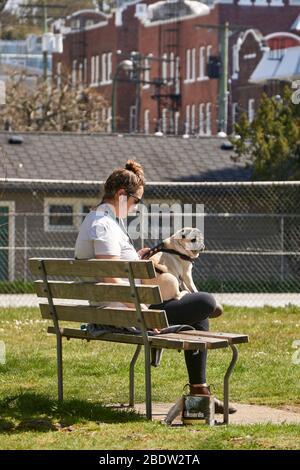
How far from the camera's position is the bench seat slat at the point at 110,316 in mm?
8891

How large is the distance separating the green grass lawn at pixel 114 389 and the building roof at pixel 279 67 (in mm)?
36080

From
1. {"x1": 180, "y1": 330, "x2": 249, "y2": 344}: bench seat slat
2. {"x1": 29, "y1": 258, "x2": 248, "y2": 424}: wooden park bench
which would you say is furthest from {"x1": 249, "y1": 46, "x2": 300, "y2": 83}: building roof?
{"x1": 180, "y1": 330, "x2": 249, "y2": 344}: bench seat slat

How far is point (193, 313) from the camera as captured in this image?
9.33 m

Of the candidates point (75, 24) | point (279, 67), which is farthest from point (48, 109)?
point (75, 24)

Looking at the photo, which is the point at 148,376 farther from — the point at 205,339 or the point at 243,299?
the point at 243,299

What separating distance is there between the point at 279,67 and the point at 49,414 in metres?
46.4

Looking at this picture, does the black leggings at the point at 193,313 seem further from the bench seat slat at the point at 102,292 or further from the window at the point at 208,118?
the window at the point at 208,118

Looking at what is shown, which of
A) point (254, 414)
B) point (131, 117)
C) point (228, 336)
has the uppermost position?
point (228, 336)

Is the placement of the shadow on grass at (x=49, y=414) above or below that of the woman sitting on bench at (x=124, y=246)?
below

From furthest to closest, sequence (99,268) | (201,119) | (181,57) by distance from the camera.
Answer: (181,57), (201,119), (99,268)

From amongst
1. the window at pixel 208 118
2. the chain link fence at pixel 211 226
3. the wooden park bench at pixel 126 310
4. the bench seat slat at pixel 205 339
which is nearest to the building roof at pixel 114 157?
the chain link fence at pixel 211 226

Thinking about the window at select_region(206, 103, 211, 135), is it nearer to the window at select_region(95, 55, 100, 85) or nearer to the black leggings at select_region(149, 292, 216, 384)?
the window at select_region(95, 55, 100, 85)

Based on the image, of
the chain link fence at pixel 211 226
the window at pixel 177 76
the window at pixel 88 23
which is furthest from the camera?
the window at pixel 88 23

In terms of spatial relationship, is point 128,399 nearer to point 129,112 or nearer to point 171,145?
point 171,145
